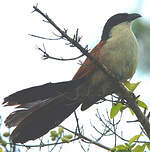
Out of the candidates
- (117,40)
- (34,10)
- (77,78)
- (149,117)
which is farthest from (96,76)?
(34,10)

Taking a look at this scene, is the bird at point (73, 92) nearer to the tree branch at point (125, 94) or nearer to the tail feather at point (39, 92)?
the tail feather at point (39, 92)

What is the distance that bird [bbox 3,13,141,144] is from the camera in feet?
10.7

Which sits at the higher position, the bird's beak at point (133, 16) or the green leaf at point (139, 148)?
the bird's beak at point (133, 16)

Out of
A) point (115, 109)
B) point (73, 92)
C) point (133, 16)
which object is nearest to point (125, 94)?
point (115, 109)

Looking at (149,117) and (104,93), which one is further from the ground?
(104,93)

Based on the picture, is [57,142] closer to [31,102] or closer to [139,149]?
[31,102]

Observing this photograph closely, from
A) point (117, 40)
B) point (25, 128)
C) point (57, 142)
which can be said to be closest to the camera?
point (57, 142)

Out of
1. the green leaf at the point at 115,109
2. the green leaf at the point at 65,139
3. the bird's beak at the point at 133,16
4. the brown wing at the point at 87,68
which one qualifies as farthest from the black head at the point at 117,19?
the green leaf at the point at 65,139

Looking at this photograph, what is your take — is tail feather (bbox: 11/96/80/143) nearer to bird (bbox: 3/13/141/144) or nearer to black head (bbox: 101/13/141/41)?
bird (bbox: 3/13/141/144)

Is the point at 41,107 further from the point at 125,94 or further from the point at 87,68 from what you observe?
the point at 125,94

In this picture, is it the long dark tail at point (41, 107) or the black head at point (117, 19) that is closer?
the long dark tail at point (41, 107)

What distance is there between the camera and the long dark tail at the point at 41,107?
3.19m

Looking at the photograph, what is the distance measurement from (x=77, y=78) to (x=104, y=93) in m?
0.36

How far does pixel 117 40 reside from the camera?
3785 millimetres
